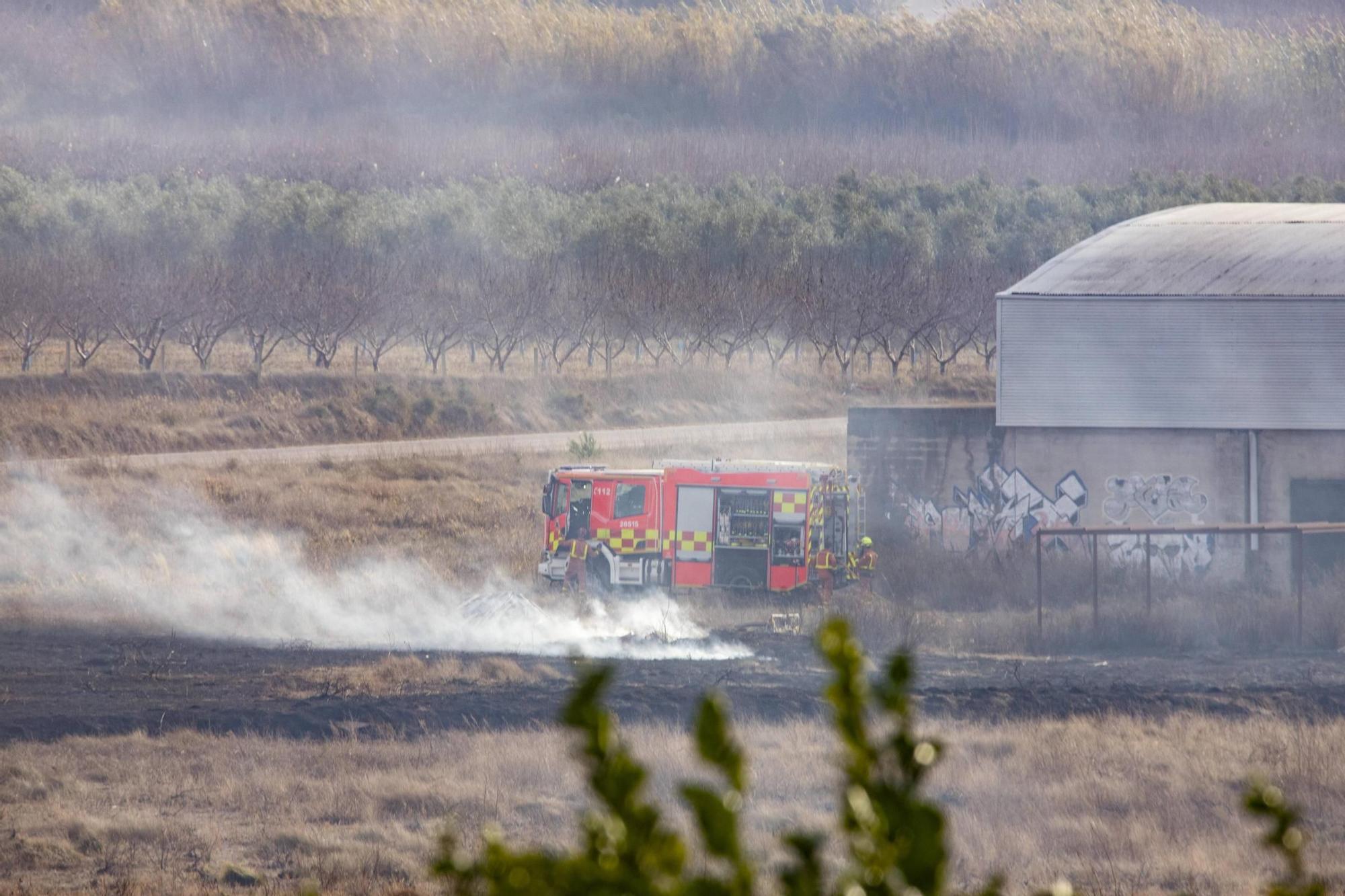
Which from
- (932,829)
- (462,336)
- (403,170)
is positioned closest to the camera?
(932,829)

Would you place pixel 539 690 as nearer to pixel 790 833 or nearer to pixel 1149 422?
pixel 790 833

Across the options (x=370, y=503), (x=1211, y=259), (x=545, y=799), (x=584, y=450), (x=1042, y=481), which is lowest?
(x=545, y=799)

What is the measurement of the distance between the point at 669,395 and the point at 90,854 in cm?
5019

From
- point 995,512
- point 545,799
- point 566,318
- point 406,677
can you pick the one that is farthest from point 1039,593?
point 566,318

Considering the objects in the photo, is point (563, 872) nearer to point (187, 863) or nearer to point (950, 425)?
point (187, 863)

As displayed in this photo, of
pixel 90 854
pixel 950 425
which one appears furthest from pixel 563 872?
pixel 950 425

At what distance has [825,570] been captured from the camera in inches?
1037

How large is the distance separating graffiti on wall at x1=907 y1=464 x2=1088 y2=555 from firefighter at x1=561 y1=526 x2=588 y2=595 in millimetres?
9427

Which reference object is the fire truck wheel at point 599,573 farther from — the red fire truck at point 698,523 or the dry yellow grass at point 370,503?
the dry yellow grass at point 370,503

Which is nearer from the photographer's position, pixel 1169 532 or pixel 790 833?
pixel 790 833

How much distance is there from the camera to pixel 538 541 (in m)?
33.6

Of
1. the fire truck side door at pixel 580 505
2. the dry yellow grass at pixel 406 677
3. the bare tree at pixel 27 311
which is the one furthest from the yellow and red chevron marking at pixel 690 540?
the bare tree at pixel 27 311

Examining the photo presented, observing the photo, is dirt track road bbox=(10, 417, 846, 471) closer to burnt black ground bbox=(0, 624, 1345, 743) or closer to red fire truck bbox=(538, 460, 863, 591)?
red fire truck bbox=(538, 460, 863, 591)

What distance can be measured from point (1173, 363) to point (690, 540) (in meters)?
13.1
